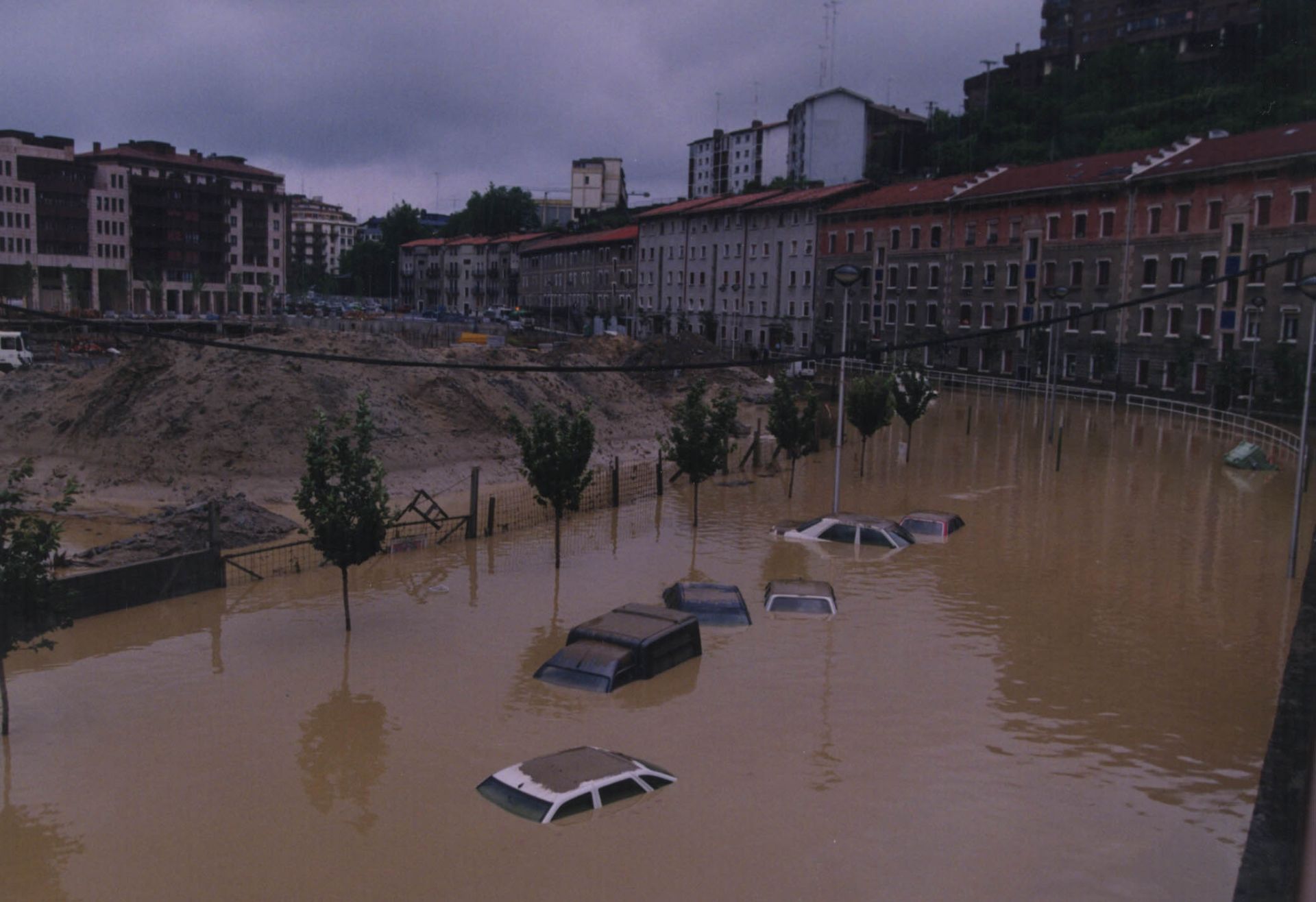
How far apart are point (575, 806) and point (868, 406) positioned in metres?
28.7

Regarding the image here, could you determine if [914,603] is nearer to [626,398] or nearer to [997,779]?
[997,779]

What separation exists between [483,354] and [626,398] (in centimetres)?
812

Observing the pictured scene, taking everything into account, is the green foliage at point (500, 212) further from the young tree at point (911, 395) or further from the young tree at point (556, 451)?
the young tree at point (556, 451)

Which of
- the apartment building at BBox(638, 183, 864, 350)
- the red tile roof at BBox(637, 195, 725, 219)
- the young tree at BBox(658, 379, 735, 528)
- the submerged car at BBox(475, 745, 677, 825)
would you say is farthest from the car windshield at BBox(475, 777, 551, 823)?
the red tile roof at BBox(637, 195, 725, 219)

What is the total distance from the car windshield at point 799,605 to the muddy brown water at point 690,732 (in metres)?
0.50

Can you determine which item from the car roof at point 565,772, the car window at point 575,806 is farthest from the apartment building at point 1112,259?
the car window at point 575,806

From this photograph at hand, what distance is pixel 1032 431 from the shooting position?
51.6 meters

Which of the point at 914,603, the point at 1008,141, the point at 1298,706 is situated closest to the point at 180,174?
the point at 1008,141

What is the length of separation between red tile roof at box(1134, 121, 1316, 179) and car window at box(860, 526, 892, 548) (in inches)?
1573

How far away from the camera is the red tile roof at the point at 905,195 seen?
77938 millimetres

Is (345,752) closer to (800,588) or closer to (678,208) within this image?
(800,588)

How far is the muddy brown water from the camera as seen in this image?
10.9m

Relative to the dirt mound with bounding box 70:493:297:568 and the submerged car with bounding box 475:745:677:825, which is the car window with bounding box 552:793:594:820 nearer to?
the submerged car with bounding box 475:745:677:825

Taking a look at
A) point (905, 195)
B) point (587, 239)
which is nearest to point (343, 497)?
point (905, 195)
